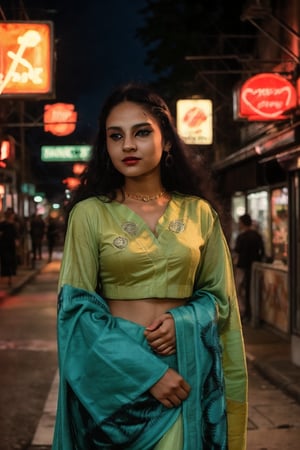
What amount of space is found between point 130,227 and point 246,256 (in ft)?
34.9

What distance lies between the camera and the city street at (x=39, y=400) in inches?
236

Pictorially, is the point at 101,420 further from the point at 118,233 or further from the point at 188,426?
the point at 118,233

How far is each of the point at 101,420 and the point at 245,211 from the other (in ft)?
A: 53.4

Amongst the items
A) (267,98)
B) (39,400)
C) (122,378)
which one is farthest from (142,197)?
(267,98)

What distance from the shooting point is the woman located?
8.35 feet

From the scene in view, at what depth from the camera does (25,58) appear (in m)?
13.9

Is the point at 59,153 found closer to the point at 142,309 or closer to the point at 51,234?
the point at 51,234

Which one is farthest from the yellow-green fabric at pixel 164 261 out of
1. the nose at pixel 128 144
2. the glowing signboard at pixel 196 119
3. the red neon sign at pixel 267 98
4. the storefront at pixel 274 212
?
the glowing signboard at pixel 196 119

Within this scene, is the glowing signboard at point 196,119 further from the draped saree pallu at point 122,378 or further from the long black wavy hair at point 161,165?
the draped saree pallu at point 122,378

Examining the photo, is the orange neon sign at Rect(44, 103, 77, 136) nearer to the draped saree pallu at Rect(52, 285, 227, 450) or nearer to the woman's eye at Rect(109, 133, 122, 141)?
the woman's eye at Rect(109, 133, 122, 141)

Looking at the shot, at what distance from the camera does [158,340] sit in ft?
8.39

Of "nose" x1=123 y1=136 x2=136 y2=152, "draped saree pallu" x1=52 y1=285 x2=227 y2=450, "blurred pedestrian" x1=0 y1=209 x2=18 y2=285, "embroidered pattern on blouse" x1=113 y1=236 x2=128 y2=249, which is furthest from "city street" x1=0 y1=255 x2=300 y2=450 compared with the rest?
"blurred pedestrian" x1=0 y1=209 x2=18 y2=285

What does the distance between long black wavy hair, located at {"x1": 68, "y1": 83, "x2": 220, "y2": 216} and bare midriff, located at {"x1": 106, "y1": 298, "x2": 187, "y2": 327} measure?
445 mm

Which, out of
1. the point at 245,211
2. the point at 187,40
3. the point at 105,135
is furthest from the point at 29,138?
the point at 105,135
